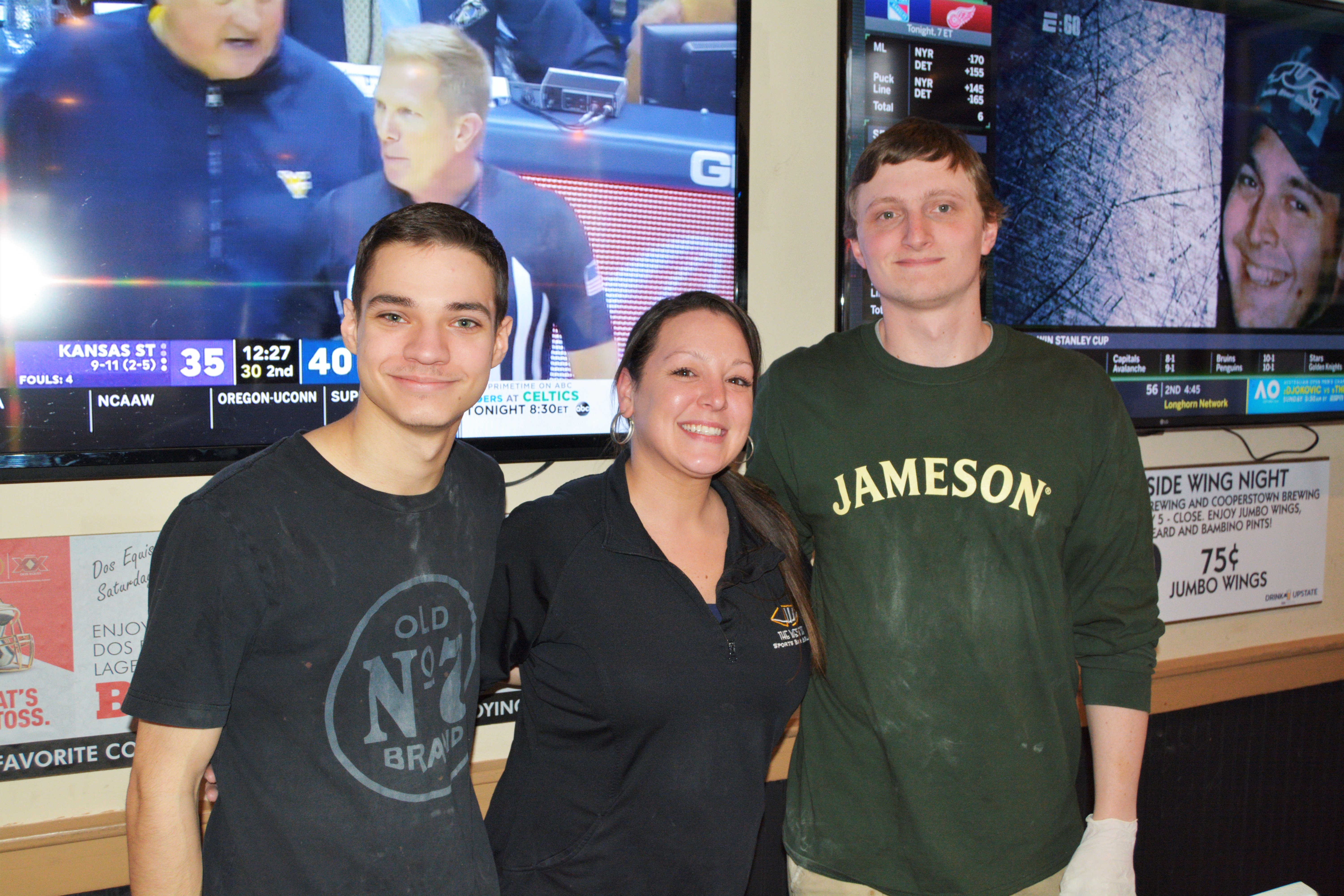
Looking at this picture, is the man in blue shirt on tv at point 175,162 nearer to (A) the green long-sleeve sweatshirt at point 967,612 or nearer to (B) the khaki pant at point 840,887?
(A) the green long-sleeve sweatshirt at point 967,612

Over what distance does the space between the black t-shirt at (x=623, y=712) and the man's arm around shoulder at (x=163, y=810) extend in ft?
1.39

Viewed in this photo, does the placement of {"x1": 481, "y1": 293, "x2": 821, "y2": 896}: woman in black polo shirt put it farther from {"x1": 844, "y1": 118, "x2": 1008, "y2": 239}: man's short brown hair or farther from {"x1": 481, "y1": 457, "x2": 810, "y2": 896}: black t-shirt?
{"x1": 844, "y1": 118, "x2": 1008, "y2": 239}: man's short brown hair

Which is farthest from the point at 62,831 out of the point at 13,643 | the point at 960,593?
the point at 960,593

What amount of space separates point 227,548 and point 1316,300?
2.94 m

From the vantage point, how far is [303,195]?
1753mm

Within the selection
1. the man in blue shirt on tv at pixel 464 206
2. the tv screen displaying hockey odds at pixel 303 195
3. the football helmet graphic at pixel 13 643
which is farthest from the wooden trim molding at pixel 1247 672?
the football helmet graphic at pixel 13 643

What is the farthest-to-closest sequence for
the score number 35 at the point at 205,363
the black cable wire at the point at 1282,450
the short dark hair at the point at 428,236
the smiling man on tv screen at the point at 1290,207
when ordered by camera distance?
the black cable wire at the point at 1282,450 → the smiling man on tv screen at the point at 1290,207 → the score number 35 at the point at 205,363 → the short dark hair at the point at 428,236

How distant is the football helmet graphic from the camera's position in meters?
1.67

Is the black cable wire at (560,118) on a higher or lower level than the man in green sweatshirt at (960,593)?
higher

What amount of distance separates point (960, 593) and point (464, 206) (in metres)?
1.19

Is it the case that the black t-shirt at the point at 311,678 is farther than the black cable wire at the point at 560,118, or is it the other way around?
the black cable wire at the point at 560,118

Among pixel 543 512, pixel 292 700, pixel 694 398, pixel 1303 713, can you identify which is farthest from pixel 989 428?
pixel 1303 713

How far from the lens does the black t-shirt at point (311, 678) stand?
1.12 meters

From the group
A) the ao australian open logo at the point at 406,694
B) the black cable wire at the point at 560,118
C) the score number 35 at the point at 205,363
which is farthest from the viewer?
the black cable wire at the point at 560,118
